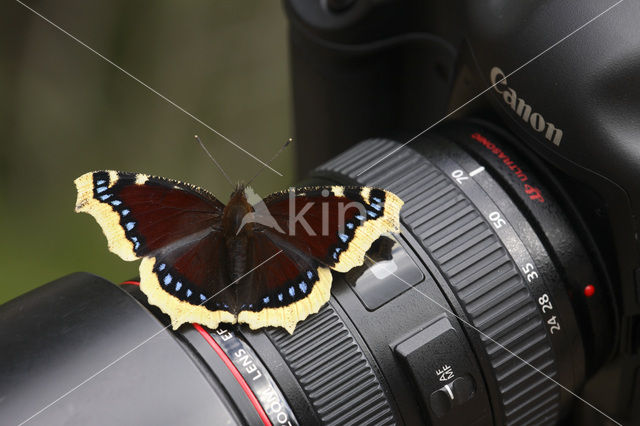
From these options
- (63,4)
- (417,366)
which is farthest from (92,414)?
(63,4)

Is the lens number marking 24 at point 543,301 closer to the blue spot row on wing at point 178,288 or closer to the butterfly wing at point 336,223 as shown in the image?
the butterfly wing at point 336,223

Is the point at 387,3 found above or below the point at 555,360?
above

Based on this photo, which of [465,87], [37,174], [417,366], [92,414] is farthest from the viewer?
[37,174]

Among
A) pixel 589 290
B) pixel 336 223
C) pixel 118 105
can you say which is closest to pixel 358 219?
pixel 336 223

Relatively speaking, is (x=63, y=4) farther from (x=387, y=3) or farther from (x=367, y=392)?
(x=367, y=392)

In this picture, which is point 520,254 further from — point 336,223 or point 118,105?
point 118,105

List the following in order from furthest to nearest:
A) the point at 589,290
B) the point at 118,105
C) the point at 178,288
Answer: the point at 118,105 < the point at 589,290 < the point at 178,288
